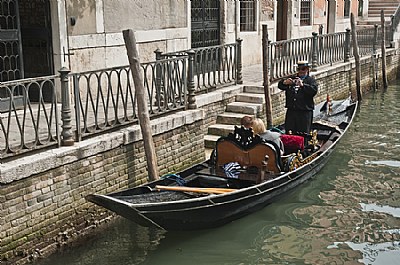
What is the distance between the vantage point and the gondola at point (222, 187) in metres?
5.82

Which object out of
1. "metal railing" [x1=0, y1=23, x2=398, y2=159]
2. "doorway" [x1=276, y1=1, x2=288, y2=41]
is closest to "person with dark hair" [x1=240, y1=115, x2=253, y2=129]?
"metal railing" [x1=0, y1=23, x2=398, y2=159]

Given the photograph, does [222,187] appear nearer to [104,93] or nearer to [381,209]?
[381,209]

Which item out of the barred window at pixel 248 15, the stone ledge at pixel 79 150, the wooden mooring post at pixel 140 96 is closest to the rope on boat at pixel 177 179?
the wooden mooring post at pixel 140 96

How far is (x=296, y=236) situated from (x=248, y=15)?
887cm

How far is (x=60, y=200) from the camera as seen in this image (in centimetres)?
591

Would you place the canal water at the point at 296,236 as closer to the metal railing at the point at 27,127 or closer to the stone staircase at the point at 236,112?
the metal railing at the point at 27,127

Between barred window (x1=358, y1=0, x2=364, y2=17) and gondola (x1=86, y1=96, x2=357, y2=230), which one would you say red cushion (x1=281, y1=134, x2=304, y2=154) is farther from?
barred window (x1=358, y1=0, x2=364, y2=17)

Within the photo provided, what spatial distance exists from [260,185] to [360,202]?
1858 mm

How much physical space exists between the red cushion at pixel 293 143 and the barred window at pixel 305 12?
9.98 metres

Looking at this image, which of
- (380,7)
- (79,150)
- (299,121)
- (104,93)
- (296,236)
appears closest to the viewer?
(79,150)

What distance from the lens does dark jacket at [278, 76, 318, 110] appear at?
27.2ft

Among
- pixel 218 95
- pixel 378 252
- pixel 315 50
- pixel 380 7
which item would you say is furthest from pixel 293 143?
pixel 380 7

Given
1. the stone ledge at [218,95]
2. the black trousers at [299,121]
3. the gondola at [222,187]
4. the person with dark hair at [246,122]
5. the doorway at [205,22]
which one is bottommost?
the gondola at [222,187]

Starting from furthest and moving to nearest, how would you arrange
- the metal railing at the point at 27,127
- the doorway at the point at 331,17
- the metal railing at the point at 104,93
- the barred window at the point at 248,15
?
the doorway at the point at 331,17, the barred window at the point at 248,15, the metal railing at the point at 104,93, the metal railing at the point at 27,127
